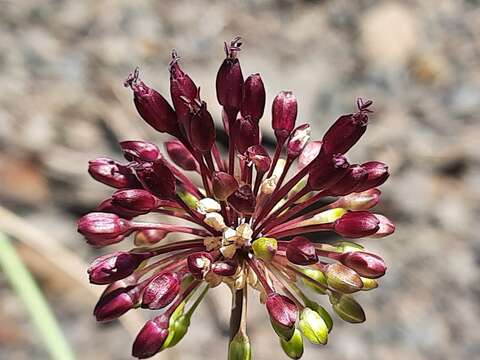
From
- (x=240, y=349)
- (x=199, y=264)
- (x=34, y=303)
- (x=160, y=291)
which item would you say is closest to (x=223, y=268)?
(x=199, y=264)

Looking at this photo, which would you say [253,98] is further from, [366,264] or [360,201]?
[366,264]

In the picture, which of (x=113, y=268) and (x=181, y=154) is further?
(x=181, y=154)

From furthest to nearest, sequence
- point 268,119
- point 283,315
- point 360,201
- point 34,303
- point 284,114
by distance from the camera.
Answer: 1. point 268,119
2. point 34,303
3. point 360,201
4. point 284,114
5. point 283,315

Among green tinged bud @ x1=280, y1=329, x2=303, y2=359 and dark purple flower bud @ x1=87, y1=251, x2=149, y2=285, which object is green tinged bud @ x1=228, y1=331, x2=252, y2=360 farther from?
dark purple flower bud @ x1=87, y1=251, x2=149, y2=285

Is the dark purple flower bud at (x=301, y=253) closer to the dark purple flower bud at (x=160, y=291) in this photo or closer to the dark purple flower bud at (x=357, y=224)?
the dark purple flower bud at (x=357, y=224)

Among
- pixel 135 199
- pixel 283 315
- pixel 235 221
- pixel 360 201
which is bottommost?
pixel 283 315

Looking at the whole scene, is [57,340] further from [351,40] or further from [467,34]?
[467,34]

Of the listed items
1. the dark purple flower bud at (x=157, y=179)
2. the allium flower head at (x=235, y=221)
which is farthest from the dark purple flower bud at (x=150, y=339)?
the dark purple flower bud at (x=157, y=179)
